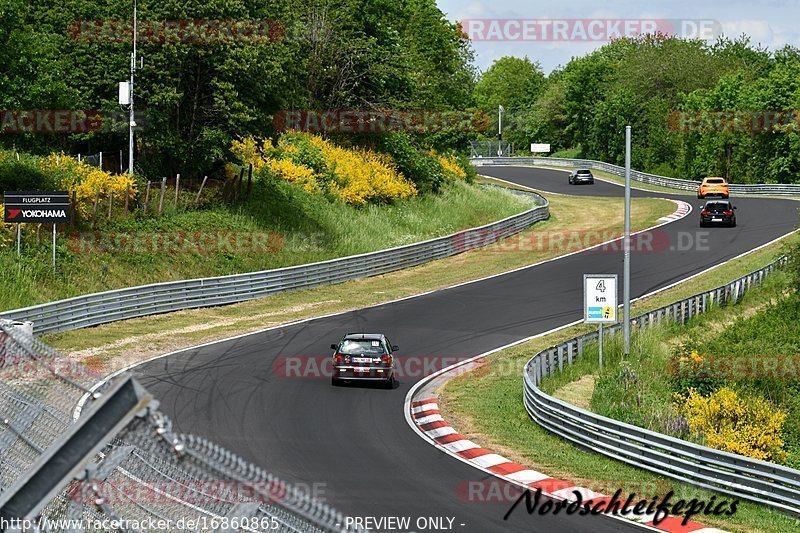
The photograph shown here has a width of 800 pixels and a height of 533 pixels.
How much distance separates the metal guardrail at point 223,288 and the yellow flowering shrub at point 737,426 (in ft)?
59.1

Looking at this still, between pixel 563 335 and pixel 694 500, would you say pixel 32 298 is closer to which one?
pixel 563 335

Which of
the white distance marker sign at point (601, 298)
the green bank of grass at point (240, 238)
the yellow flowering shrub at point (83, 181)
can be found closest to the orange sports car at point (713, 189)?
the green bank of grass at point (240, 238)

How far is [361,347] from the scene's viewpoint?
82.3 ft

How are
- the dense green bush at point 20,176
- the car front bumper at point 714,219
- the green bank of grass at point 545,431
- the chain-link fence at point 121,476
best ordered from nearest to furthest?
the chain-link fence at point 121,476
the green bank of grass at point 545,431
the dense green bush at point 20,176
the car front bumper at point 714,219

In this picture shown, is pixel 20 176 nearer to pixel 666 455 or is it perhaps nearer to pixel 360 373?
pixel 360 373

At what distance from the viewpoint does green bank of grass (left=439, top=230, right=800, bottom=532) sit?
16656 millimetres

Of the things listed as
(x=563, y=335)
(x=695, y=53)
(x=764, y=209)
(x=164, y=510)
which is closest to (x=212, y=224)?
(x=563, y=335)

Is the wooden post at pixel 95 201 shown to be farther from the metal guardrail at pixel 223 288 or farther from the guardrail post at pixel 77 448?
the guardrail post at pixel 77 448

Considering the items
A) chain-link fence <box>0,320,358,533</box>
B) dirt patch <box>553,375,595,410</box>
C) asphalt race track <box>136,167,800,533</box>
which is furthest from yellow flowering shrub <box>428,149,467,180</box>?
chain-link fence <box>0,320,358,533</box>

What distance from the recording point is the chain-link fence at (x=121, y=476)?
14.5 ft

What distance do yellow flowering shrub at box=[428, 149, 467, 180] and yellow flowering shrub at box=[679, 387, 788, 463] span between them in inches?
1743

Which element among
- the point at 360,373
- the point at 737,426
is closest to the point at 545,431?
the point at 737,426

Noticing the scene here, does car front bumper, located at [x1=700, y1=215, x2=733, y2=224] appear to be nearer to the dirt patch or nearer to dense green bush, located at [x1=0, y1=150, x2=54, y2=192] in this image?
the dirt patch

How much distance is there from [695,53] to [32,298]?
10918 cm
